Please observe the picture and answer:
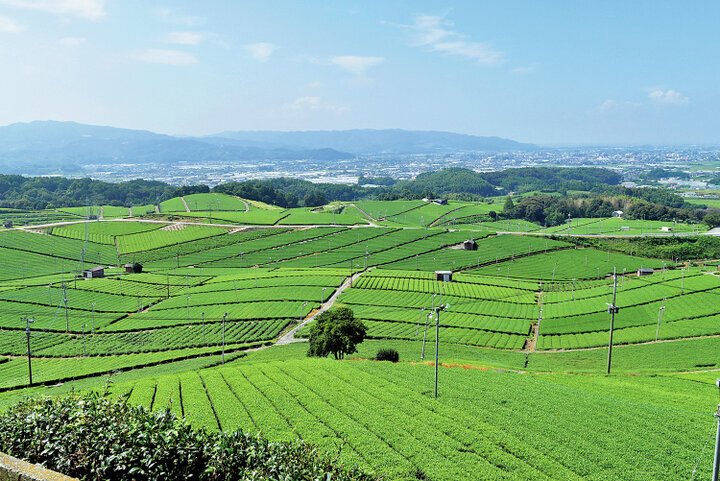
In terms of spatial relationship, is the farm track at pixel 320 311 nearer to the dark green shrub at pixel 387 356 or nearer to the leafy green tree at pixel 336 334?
the leafy green tree at pixel 336 334

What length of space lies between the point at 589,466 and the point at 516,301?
202ft


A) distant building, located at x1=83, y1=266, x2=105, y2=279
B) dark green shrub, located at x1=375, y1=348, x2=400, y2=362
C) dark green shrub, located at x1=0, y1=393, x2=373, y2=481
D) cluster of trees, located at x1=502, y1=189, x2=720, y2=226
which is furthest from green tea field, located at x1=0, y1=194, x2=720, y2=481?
cluster of trees, located at x1=502, y1=189, x2=720, y2=226

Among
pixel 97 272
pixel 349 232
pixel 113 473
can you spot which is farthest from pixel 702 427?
pixel 349 232

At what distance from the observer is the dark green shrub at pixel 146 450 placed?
12891mm

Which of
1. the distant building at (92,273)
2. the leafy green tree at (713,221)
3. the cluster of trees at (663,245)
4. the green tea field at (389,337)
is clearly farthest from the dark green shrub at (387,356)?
the leafy green tree at (713,221)

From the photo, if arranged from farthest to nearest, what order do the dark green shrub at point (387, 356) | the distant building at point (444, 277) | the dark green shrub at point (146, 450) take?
the distant building at point (444, 277) < the dark green shrub at point (387, 356) < the dark green shrub at point (146, 450)

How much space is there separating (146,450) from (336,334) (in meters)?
32.4

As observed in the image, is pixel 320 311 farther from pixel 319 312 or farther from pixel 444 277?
pixel 444 277

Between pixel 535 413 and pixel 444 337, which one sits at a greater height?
pixel 535 413

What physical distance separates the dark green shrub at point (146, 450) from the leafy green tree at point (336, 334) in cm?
2966

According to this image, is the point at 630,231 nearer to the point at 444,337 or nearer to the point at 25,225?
the point at 444,337

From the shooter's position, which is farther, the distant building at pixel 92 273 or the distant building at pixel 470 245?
the distant building at pixel 470 245

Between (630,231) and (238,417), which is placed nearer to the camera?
(238,417)

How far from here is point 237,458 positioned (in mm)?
14109
